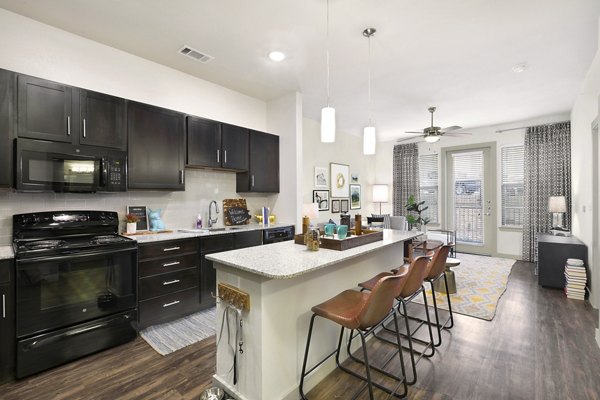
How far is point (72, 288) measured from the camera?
2283 millimetres

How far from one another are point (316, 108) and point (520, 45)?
2896mm

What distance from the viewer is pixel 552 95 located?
4352 mm

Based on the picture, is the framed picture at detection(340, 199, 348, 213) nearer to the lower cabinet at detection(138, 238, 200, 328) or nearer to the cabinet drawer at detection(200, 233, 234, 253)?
the cabinet drawer at detection(200, 233, 234, 253)

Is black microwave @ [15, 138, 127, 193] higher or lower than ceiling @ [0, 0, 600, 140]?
lower

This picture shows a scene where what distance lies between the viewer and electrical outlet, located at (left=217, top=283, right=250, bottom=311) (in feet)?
5.61

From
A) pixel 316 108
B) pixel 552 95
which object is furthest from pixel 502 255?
pixel 316 108

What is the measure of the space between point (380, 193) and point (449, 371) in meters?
5.57

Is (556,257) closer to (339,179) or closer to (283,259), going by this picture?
(339,179)

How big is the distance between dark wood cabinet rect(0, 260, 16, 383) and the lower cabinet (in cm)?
86

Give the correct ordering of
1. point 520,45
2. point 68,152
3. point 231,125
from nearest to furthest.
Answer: point 68,152 < point 520,45 < point 231,125

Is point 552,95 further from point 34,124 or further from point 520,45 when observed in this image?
point 34,124

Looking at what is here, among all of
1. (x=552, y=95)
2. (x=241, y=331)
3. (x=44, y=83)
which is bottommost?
(x=241, y=331)

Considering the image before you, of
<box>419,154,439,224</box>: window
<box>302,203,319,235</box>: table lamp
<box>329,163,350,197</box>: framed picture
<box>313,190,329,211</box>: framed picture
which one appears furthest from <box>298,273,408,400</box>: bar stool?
<box>419,154,439,224</box>: window

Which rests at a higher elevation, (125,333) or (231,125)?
(231,125)
